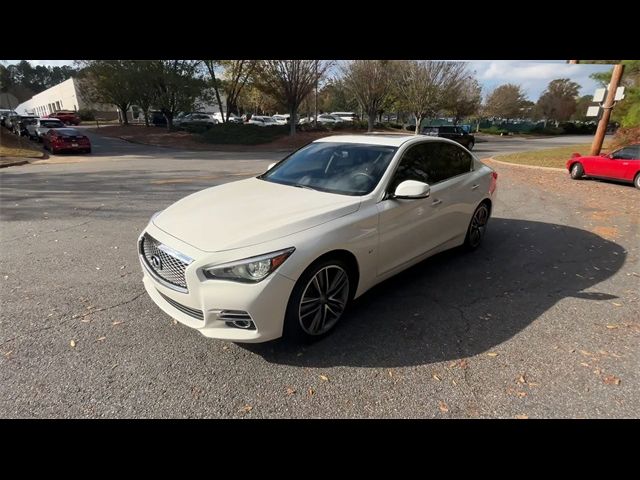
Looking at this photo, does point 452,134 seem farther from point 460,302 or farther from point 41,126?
point 41,126

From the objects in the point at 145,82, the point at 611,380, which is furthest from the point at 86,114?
the point at 611,380

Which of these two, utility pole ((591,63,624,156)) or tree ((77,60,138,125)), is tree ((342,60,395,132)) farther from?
utility pole ((591,63,624,156))

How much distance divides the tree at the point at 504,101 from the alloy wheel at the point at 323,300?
193ft

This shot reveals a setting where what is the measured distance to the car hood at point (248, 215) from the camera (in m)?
2.65

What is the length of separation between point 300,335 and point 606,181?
13169 millimetres

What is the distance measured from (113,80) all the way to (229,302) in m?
36.6

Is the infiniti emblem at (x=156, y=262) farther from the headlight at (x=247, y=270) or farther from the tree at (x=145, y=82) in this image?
the tree at (x=145, y=82)

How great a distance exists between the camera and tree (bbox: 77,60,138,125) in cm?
3016

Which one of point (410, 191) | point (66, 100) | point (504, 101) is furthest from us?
point (66, 100)

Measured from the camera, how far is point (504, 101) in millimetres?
52781

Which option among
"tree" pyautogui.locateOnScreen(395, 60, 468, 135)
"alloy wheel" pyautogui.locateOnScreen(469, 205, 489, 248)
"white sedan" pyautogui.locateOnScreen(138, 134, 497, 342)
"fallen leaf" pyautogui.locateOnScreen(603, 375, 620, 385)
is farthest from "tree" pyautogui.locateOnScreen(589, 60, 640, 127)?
"fallen leaf" pyautogui.locateOnScreen(603, 375, 620, 385)

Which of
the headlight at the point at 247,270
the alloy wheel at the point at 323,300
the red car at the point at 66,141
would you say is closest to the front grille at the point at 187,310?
the headlight at the point at 247,270
